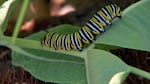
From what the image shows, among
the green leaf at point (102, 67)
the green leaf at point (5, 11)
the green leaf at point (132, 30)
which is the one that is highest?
the green leaf at point (5, 11)

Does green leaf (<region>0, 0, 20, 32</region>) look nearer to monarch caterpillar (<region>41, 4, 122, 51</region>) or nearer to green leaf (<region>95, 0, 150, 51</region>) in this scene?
monarch caterpillar (<region>41, 4, 122, 51</region>)

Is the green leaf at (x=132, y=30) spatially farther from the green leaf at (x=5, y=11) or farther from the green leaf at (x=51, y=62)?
the green leaf at (x=5, y=11)

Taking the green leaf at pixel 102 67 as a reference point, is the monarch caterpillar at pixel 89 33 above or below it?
above

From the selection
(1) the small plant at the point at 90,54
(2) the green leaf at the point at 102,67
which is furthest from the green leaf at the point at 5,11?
(2) the green leaf at the point at 102,67

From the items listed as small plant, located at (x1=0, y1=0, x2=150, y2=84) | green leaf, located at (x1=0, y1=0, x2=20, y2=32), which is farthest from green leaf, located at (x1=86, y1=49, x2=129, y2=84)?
green leaf, located at (x1=0, y1=0, x2=20, y2=32)

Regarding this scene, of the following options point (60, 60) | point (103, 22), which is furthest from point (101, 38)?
point (60, 60)

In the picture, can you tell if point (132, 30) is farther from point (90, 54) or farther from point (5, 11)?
point (5, 11)

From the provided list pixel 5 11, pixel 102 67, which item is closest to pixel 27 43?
pixel 5 11

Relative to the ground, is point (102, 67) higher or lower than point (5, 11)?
lower

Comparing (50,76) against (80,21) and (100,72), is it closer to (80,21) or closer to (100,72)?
(100,72)
